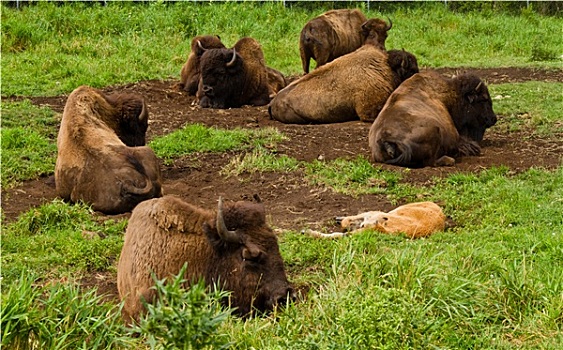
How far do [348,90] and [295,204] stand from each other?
15.9ft

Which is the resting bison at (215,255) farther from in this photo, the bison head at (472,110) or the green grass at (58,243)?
the bison head at (472,110)

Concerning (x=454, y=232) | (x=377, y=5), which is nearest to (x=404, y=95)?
(x=454, y=232)

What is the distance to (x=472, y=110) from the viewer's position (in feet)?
40.7

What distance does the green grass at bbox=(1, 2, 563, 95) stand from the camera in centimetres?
1706

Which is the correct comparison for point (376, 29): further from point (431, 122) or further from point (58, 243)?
point (58, 243)

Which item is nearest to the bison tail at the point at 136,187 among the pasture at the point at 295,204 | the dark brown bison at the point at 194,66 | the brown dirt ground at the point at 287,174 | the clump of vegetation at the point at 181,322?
the pasture at the point at 295,204

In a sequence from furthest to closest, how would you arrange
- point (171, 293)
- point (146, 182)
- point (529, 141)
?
1. point (529, 141)
2. point (146, 182)
3. point (171, 293)

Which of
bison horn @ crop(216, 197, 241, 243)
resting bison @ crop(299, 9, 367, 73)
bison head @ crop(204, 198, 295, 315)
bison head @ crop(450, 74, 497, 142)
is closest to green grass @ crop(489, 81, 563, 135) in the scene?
bison head @ crop(450, 74, 497, 142)

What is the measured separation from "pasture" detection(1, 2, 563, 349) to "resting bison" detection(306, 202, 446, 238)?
159mm

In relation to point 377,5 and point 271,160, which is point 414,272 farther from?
point 377,5

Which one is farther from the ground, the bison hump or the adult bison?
the bison hump

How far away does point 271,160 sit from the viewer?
37.7 feet

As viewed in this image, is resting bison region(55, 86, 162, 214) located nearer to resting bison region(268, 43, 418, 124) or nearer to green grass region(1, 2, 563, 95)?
resting bison region(268, 43, 418, 124)

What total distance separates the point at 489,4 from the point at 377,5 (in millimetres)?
3121
